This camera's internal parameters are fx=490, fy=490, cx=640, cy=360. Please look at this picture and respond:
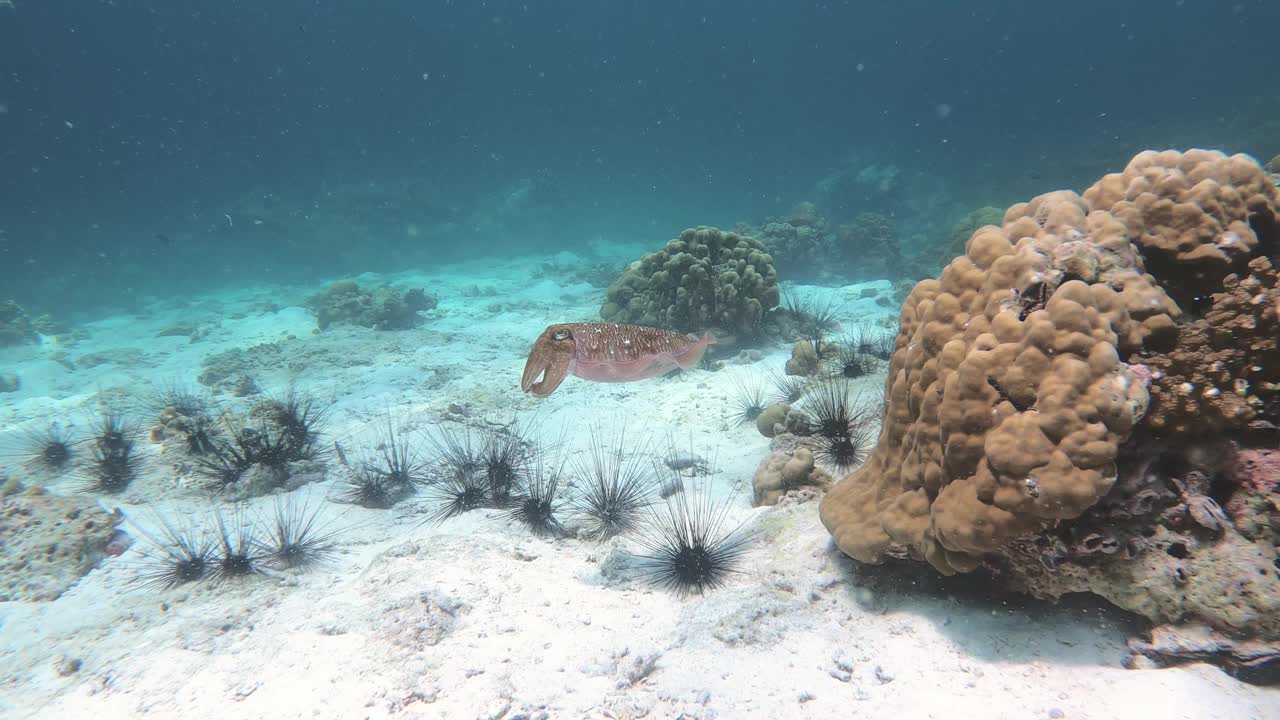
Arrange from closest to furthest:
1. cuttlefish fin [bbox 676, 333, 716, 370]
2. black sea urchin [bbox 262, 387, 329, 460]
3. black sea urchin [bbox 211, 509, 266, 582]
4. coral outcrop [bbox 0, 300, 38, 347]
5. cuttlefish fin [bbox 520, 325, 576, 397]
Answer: cuttlefish fin [bbox 520, 325, 576, 397]
black sea urchin [bbox 211, 509, 266, 582]
cuttlefish fin [bbox 676, 333, 716, 370]
black sea urchin [bbox 262, 387, 329, 460]
coral outcrop [bbox 0, 300, 38, 347]

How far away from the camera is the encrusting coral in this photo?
1972 millimetres

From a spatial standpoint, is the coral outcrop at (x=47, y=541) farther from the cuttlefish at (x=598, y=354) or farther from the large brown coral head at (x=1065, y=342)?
the large brown coral head at (x=1065, y=342)

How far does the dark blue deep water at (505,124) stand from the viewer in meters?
27.8

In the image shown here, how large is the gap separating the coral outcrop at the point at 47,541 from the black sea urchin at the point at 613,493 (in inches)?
167

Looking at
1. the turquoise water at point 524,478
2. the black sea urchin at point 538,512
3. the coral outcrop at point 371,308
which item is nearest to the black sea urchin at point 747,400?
the turquoise water at point 524,478

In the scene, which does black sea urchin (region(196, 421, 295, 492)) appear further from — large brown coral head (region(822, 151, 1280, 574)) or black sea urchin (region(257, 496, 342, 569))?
large brown coral head (region(822, 151, 1280, 574))

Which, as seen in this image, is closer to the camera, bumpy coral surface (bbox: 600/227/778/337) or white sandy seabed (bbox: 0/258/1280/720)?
white sandy seabed (bbox: 0/258/1280/720)

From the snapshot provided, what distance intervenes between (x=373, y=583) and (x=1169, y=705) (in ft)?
13.9

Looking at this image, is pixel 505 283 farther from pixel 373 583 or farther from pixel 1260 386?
pixel 1260 386

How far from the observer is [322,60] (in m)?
45.7

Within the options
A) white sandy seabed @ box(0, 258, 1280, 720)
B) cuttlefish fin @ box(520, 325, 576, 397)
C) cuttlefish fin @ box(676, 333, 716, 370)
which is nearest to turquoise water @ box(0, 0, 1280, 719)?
white sandy seabed @ box(0, 258, 1280, 720)

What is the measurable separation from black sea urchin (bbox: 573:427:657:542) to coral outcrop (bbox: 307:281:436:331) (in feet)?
34.9

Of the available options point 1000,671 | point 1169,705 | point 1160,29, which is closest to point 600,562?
point 1000,671

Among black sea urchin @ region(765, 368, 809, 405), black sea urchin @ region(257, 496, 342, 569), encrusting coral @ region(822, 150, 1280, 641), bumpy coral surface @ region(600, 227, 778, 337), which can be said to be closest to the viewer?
encrusting coral @ region(822, 150, 1280, 641)
